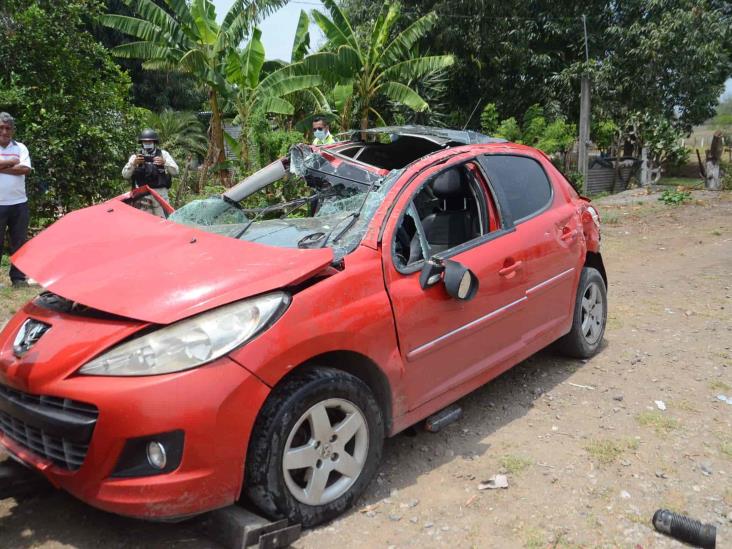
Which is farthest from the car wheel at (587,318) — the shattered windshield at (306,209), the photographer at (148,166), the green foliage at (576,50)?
the green foliage at (576,50)

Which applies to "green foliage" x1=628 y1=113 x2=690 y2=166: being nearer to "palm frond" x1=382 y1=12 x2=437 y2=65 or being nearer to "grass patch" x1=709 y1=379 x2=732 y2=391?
"palm frond" x1=382 y1=12 x2=437 y2=65

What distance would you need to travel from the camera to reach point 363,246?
10.1ft

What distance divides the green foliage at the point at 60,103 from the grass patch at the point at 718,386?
7667 mm

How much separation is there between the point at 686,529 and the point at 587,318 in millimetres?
2209

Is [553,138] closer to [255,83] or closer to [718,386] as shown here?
[255,83]

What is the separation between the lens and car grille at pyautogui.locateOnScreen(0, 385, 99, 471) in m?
2.41

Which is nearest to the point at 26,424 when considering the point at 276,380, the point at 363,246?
the point at 276,380

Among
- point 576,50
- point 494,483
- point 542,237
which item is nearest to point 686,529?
point 494,483

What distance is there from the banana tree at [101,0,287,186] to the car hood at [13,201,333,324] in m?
9.51

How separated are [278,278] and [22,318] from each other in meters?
1.28

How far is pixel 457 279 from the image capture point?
3203 mm

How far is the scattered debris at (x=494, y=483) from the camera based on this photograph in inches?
126

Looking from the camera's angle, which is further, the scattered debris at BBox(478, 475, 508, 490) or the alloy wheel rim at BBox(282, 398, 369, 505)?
the scattered debris at BBox(478, 475, 508, 490)

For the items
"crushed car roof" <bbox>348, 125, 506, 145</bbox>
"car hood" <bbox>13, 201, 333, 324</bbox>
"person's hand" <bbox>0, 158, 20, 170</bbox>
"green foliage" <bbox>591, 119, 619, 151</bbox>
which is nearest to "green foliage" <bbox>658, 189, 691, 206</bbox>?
"green foliage" <bbox>591, 119, 619, 151</bbox>
